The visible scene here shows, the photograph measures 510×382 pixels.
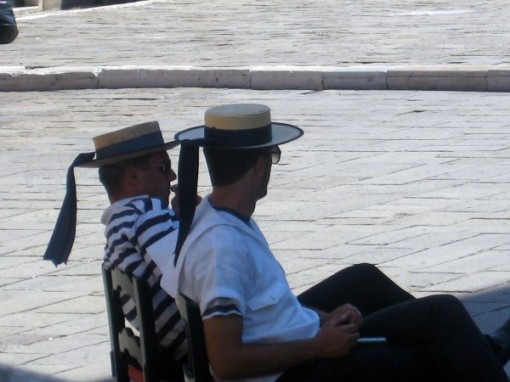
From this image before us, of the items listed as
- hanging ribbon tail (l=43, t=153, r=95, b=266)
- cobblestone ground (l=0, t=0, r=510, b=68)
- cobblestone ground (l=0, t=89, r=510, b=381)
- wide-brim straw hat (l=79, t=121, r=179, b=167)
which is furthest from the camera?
cobblestone ground (l=0, t=0, r=510, b=68)

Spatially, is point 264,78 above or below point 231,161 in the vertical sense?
below

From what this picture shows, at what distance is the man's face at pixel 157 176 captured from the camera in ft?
10.8

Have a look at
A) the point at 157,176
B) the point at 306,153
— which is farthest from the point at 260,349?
the point at 306,153

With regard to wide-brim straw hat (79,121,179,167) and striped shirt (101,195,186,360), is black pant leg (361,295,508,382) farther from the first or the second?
wide-brim straw hat (79,121,179,167)

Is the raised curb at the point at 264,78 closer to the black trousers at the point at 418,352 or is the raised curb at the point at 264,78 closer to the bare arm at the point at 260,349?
the black trousers at the point at 418,352

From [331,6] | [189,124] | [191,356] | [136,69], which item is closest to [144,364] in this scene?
[191,356]

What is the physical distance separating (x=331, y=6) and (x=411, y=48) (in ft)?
17.0

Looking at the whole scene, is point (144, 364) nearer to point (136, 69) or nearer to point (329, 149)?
point (329, 149)

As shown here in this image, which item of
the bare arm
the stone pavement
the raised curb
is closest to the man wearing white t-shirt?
the bare arm

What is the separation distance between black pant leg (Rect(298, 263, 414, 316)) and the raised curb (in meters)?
6.86

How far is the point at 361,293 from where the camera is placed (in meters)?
3.35

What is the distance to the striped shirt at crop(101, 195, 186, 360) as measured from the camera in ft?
9.68

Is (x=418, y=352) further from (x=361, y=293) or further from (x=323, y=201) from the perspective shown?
(x=323, y=201)

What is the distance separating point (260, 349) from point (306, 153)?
516 cm
